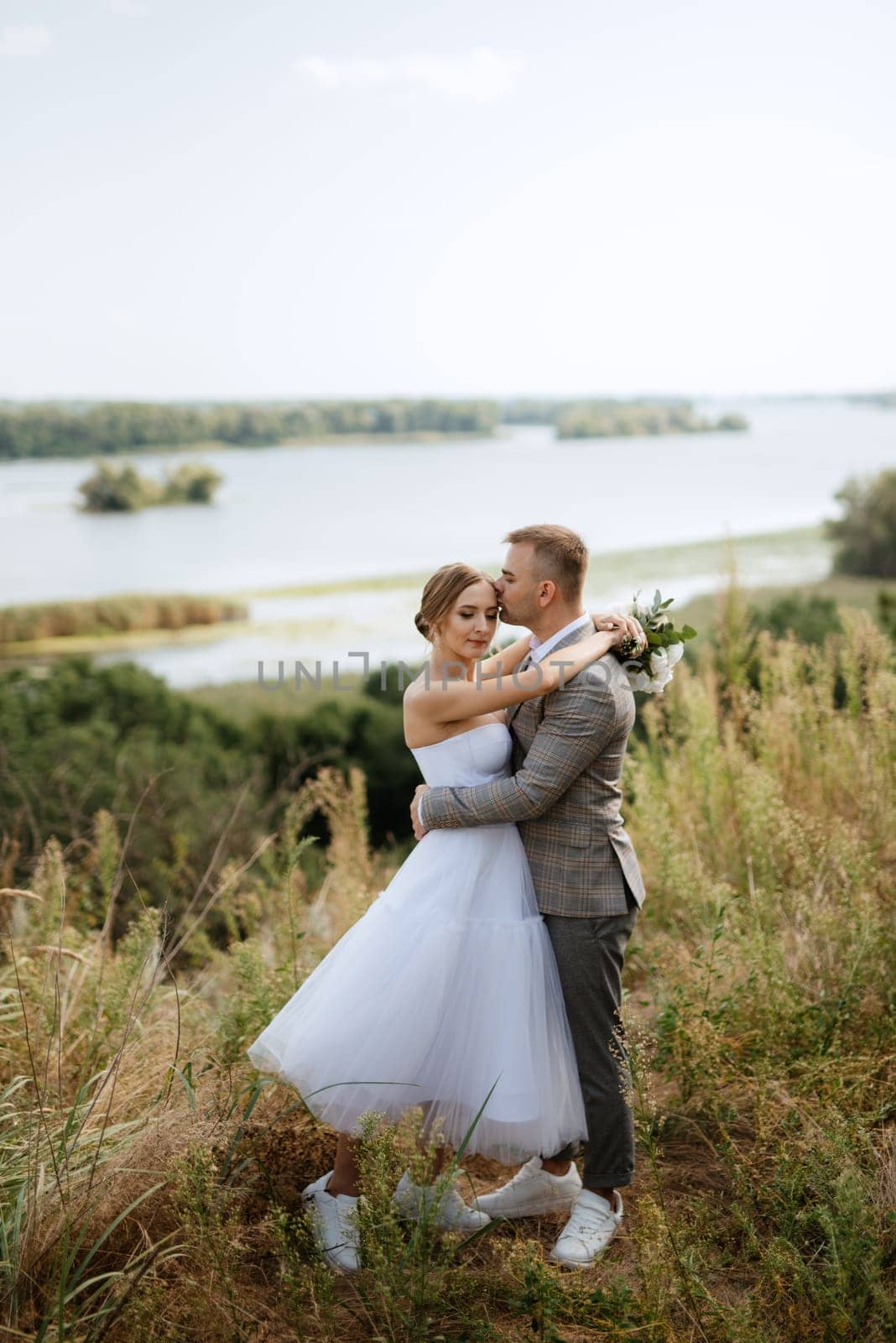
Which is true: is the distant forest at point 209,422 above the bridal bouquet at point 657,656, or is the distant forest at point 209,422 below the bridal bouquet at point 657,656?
above

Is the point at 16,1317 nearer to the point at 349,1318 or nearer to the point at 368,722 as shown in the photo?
the point at 349,1318

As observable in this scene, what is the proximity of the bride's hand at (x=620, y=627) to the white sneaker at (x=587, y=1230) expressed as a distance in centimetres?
158

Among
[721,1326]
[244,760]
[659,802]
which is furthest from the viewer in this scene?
[244,760]

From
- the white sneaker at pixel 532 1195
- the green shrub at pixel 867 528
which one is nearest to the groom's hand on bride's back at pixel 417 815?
the white sneaker at pixel 532 1195

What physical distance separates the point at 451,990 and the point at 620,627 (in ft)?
3.66

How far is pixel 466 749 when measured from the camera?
2947mm

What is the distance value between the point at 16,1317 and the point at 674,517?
31.6 metres

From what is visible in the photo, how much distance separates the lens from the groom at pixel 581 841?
111 inches

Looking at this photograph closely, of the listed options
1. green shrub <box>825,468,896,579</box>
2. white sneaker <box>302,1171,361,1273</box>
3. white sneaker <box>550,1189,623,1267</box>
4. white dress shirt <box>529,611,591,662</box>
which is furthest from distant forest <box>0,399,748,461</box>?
white sneaker <box>550,1189,623,1267</box>

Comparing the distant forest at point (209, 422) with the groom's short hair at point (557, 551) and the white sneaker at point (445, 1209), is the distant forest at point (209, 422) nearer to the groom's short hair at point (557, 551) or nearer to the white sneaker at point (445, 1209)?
the groom's short hair at point (557, 551)

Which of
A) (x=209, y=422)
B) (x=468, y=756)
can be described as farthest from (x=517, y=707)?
(x=209, y=422)

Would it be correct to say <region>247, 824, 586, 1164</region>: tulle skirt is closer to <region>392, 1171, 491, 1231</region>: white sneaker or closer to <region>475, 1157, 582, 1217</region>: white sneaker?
<region>392, 1171, 491, 1231</region>: white sneaker

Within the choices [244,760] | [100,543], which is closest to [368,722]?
[244,760]

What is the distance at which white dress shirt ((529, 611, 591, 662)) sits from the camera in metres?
2.93
